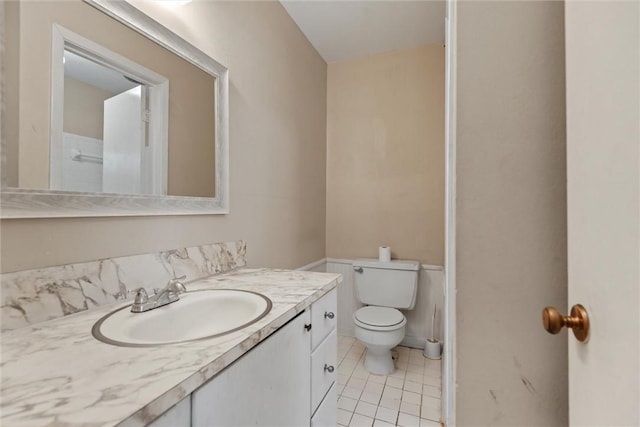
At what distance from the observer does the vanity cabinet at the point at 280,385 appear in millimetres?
569

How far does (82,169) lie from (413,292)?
206 cm

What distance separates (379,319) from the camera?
190 centimetres

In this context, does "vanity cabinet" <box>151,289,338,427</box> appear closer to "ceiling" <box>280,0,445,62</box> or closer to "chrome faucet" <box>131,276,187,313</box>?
"chrome faucet" <box>131,276,187,313</box>

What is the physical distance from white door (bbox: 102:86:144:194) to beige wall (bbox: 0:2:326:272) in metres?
0.13

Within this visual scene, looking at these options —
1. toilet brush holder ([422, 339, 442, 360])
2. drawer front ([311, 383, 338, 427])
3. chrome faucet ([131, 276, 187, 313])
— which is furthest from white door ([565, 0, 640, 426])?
toilet brush holder ([422, 339, 442, 360])

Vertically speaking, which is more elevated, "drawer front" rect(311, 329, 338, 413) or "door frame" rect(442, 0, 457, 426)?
"door frame" rect(442, 0, 457, 426)

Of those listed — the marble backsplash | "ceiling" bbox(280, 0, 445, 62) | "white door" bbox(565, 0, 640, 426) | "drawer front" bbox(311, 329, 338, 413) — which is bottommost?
"drawer front" bbox(311, 329, 338, 413)

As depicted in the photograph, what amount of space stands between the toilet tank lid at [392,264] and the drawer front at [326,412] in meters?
1.10

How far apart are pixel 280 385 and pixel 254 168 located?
1125 millimetres

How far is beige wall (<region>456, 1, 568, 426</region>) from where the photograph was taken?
54cm

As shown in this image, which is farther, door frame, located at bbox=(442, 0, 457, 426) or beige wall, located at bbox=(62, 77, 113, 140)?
beige wall, located at bbox=(62, 77, 113, 140)

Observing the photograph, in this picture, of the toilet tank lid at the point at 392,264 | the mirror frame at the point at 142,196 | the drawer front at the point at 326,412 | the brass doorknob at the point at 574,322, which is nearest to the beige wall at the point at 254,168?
the mirror frame at the point at 142,196

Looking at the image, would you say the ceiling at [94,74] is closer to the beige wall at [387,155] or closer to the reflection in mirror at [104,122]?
the reflection in mirror at [104,122]

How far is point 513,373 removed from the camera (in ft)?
1.79
